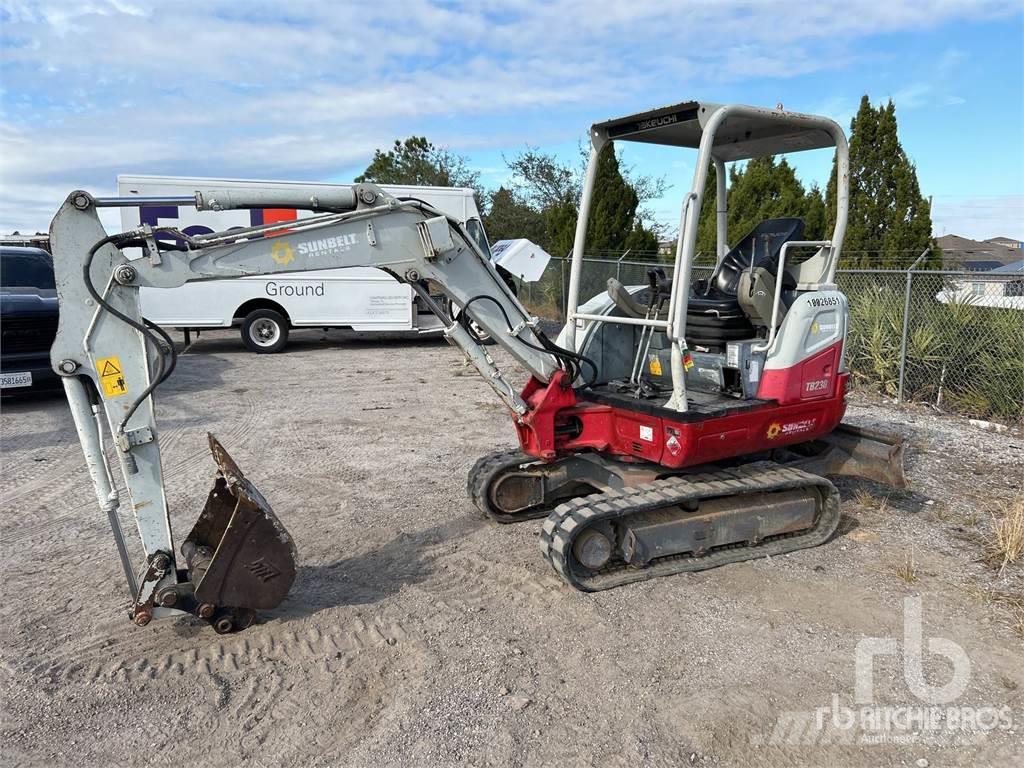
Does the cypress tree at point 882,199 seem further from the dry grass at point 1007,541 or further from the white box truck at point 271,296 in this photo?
the dry grass at point 1007,541

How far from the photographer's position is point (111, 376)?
3.74 metres

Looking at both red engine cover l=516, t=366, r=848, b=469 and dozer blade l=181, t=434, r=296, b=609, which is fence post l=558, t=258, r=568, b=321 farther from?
dozer blade l=181, t=434, r=296, b=609

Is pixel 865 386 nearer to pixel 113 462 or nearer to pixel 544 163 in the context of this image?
pixel 113 462

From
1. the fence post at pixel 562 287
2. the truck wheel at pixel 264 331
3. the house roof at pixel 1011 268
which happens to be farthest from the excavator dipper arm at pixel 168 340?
the fence post at pixel 562 287

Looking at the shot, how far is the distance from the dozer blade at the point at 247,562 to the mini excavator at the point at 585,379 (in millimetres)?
11

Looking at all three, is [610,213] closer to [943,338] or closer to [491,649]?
[943,338]

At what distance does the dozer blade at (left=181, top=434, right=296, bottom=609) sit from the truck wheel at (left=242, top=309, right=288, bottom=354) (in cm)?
1057

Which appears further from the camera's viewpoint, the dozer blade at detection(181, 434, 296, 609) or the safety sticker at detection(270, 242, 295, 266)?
the safety sticker at detection(270, 242, 295, 266)

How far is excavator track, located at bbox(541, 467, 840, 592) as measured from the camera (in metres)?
4.56

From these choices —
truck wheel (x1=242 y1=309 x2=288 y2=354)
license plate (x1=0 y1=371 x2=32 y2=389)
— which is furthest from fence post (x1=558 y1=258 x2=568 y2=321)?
license plate (x1=0 y1=371 x2=32 y2=389)

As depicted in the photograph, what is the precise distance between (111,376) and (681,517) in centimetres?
329

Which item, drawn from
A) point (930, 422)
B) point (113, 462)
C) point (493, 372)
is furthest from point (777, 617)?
point (113, 462)

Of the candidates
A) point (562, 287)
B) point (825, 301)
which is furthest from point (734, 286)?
point (562, 287)

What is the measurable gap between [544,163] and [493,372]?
93.9 feet
